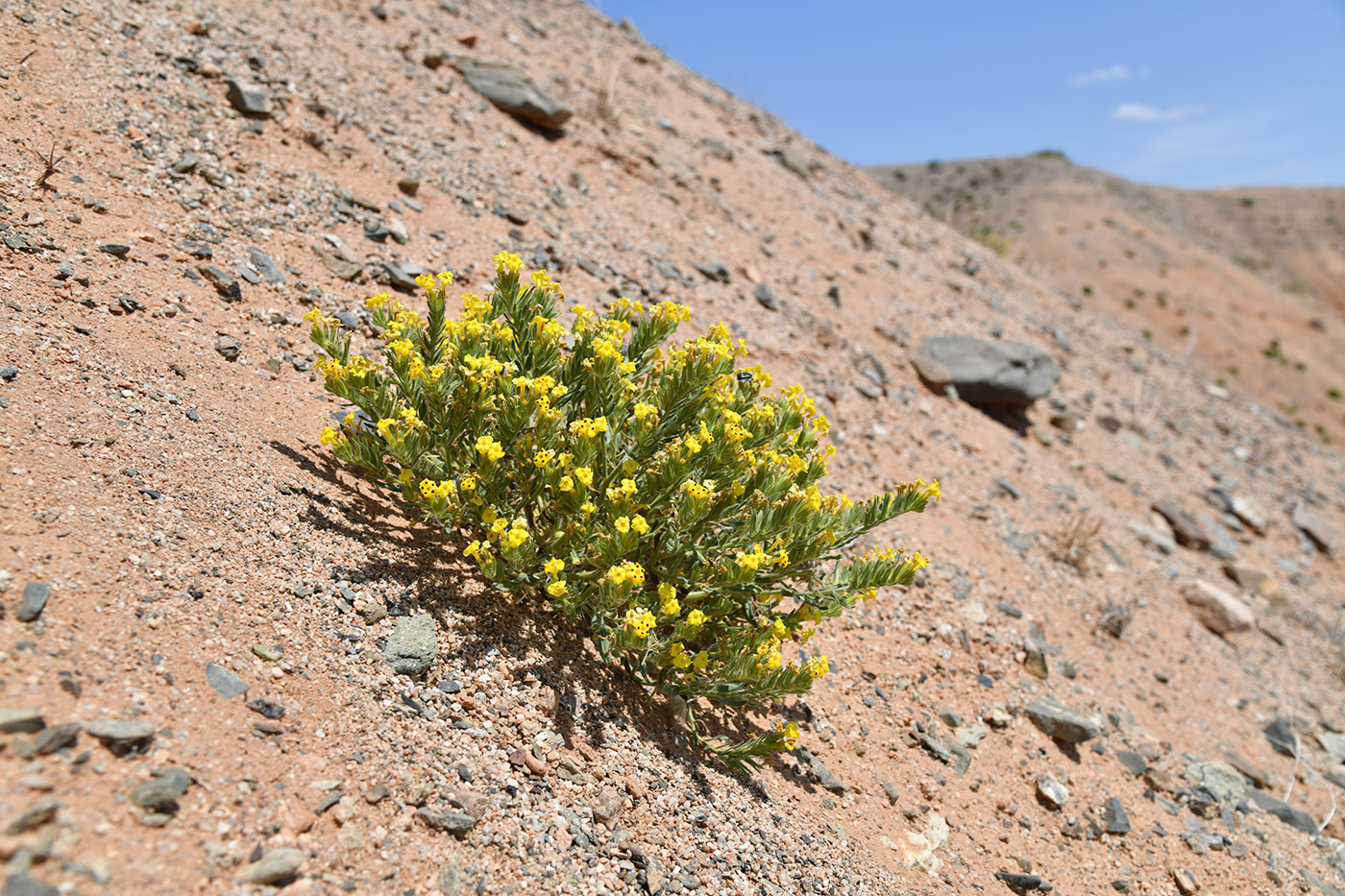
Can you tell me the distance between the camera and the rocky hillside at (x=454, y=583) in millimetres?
2254

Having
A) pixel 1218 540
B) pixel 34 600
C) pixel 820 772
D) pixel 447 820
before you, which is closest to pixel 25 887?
pixel 34 600

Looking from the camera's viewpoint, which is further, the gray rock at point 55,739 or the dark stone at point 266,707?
the dark stone at point 266,707

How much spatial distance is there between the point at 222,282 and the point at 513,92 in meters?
4.68

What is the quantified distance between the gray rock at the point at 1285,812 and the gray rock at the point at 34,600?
21.6ft

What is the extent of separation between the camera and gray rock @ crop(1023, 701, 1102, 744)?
4594 millimetres

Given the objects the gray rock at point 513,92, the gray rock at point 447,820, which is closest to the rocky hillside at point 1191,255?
the gray rock at point 513,92

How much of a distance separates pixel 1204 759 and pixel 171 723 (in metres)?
6.14

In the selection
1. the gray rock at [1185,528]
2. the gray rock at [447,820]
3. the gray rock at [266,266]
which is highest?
the gray rock at [1185,528]

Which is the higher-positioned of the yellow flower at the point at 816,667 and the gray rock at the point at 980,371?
the gray rock at the point at 980,371

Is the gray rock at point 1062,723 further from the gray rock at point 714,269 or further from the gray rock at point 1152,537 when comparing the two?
the gray rock at point 714,269

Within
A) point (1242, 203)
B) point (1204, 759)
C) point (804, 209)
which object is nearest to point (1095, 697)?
point (1204, 759)

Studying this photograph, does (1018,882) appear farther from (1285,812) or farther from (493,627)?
(1285,812)

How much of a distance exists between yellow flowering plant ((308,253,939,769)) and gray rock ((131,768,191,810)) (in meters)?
1.13

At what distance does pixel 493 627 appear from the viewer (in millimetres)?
3137
